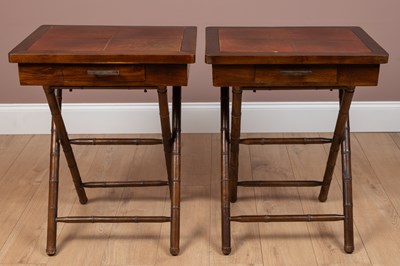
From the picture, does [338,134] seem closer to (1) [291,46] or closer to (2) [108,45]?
(1) [291,46]

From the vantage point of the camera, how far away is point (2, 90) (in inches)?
146

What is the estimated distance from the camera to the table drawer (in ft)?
7.59

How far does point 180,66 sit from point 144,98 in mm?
1402

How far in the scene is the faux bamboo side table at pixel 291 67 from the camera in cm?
228

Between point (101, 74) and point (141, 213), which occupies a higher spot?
point (101, 74)

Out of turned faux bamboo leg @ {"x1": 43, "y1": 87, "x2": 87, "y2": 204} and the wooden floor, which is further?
the wooden floor

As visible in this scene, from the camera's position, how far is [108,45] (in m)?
2.41

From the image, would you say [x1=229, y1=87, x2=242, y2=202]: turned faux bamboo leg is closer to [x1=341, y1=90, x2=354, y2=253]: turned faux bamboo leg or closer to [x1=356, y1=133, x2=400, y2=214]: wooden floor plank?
[x1=341, y1=90, x2=354, y2=253]: turned faux bamboo leg

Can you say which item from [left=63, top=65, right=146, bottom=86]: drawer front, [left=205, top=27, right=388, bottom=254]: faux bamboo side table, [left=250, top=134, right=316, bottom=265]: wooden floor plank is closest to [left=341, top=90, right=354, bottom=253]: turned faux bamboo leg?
[left=205, top=27, right=388, bottom=254]: faux bamboo side table

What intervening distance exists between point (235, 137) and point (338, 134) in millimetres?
388

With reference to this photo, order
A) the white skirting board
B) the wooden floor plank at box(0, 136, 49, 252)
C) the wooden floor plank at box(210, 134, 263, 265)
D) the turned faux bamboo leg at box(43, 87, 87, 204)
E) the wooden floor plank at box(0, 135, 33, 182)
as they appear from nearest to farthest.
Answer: the turned faux bamboo leg at box(43, 87, 87, 204), the wooden floor plank at box(210, 134, 263, 265), the wooden floor plank at box(0, 136, 49, 252), the wooden floor plank at box(0, 135, 33, 182), the white skirting board

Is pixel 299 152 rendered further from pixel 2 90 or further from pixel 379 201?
pixel 2 90

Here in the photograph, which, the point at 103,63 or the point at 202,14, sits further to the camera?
the point at 202,14

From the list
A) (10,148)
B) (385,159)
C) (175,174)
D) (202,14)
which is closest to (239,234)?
(175,174)
